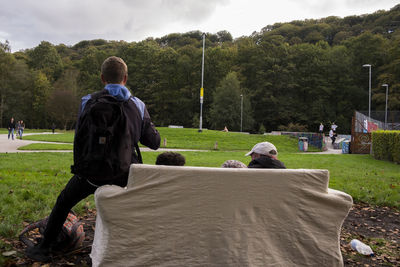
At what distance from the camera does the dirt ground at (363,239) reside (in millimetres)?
3446

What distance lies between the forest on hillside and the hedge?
118 feet

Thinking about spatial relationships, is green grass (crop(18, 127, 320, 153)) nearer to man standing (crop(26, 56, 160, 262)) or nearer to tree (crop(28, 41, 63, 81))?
man standing (crop(26, 56, 160, 262))

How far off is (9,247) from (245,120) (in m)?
56.1

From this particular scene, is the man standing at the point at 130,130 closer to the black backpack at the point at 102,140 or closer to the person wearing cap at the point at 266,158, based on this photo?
the black backpack at the point at 102,140

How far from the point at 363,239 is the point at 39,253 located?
3.89 metres

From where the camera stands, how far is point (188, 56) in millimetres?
74750

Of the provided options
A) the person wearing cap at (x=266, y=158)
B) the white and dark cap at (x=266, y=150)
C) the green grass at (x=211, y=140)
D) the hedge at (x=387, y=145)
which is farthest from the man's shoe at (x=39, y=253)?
the green grass at (x=211, y=140)

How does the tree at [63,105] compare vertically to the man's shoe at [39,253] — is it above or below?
above

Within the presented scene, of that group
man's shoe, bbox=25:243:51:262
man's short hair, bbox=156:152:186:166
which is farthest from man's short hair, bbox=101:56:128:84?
man's shoe, bbox=25:243:51:262

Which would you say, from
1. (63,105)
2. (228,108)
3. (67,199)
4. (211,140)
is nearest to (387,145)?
(211,140)

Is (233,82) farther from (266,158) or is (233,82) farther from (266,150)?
(266,158)

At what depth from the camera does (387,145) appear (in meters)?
16.7

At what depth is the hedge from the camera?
15.4 m

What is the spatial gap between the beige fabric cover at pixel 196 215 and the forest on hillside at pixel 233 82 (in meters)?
52.5
